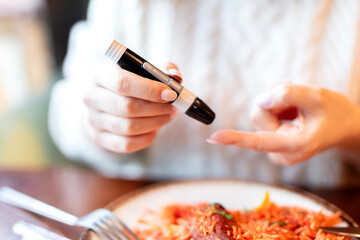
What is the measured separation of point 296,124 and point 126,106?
0.34 metres

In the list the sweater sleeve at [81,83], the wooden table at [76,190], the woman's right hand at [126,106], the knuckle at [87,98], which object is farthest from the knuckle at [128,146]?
the sweater sleeve at [81,83]

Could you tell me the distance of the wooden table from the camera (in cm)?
81

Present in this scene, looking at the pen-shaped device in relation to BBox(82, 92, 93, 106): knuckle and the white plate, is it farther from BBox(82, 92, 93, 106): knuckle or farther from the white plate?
the white plate

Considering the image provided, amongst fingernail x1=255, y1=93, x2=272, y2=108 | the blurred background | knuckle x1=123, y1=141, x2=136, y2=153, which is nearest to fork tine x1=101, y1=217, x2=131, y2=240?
knuckle x1=123, y1=141, x2=136, y2=153

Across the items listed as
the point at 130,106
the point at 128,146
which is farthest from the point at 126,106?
the point at 128,146

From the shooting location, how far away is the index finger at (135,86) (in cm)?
54

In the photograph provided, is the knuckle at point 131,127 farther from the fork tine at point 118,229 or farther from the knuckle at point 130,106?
the fork tine at point 118,229

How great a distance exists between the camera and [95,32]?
1028mm

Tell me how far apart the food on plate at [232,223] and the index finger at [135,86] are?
218 millimetres

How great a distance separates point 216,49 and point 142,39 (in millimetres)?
228

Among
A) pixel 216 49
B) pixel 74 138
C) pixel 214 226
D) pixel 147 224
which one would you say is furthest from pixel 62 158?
pixel 214 226

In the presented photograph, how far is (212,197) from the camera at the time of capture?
2.41 ft

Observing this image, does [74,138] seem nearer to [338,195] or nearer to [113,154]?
[113,154]

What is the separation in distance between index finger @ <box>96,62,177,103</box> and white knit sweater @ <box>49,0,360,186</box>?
0.44 meters
